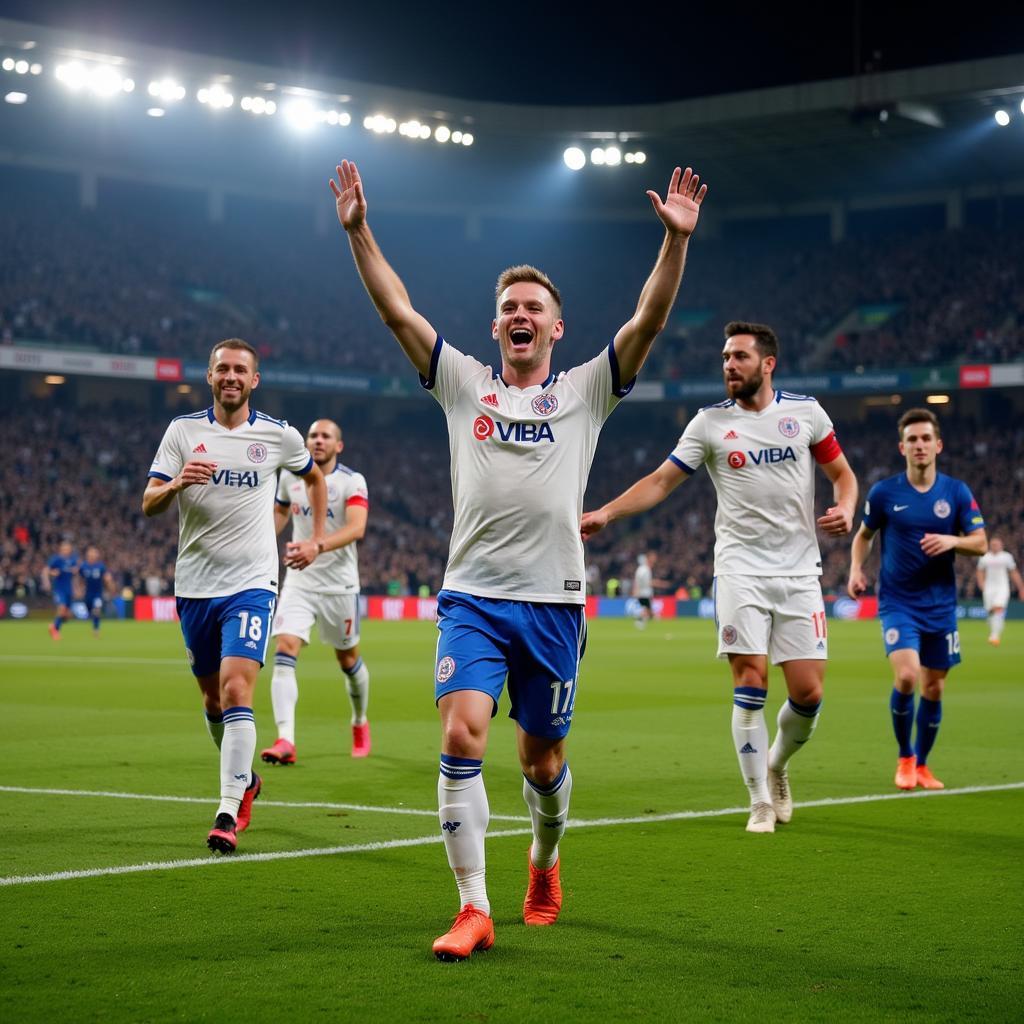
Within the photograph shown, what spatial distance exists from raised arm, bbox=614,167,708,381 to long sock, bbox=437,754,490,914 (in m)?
1.59

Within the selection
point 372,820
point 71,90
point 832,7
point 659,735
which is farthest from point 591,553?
point 372,820

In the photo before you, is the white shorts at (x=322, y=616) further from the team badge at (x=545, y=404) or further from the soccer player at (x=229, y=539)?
the team badge at (x=545, y=404)

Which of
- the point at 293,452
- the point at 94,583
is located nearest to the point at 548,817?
the point at 293,452

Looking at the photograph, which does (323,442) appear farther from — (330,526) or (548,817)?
(548,817)

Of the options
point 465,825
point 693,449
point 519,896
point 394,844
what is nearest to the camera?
point 465,825

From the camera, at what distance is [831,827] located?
8.07 metres

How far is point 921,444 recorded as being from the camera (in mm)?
9984

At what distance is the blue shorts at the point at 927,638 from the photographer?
9953 mm

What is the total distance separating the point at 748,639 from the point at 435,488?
158 ft

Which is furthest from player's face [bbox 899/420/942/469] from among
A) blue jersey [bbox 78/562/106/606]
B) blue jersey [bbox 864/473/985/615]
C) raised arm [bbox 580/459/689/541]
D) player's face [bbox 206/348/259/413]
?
blue jersey [bbox 78/562/106/606]

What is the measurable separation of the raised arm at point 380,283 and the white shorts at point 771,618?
3.20 meters

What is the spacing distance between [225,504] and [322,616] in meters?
3.83

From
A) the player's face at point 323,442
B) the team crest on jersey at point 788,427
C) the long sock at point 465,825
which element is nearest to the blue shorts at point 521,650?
the long sock at point 465,825

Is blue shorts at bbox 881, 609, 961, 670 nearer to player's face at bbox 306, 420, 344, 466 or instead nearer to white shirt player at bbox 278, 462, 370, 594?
white shirt player at bbox 278, 462, 370, 594
